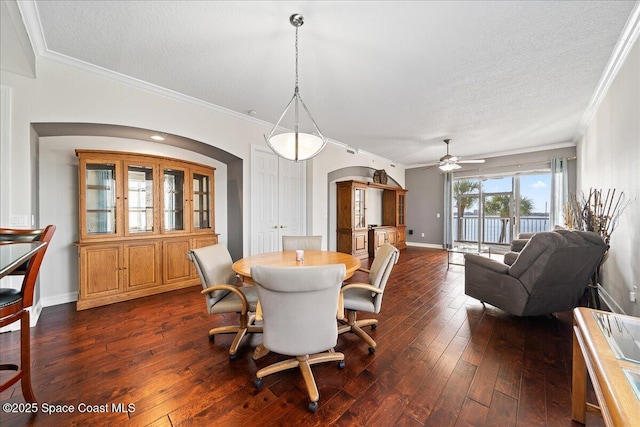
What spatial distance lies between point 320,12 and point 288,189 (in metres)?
3.15

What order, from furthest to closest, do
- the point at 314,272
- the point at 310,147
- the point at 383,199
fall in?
the point at 383,199 → the point at 310,147 → the point at 314,272

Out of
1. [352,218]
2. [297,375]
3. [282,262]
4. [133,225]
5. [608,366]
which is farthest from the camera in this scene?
[352,218]

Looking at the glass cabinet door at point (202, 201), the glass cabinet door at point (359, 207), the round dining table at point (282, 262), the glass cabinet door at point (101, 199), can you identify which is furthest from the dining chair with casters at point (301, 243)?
the glass cabinet door at point (359, 207)

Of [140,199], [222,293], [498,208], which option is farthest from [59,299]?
[498,208]

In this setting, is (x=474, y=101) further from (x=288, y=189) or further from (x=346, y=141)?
(x=288, y=189)

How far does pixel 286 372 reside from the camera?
69.5 inches

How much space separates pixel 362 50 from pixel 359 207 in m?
4.04

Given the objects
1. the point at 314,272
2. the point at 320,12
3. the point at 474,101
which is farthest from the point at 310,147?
the point at 474,101

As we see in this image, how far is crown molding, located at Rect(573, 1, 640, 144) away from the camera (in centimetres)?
200

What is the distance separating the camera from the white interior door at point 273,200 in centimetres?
421

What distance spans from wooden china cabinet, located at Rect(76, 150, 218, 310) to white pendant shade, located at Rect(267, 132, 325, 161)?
2.07 meters

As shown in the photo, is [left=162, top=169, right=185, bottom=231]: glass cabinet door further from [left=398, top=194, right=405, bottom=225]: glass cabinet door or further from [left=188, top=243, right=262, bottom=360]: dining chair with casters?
[left=398, top=194, right=405, bottom=225]: glass cabinet door

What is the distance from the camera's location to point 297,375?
173 centimetres

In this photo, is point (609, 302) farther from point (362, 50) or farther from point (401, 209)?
point (401, 209)
